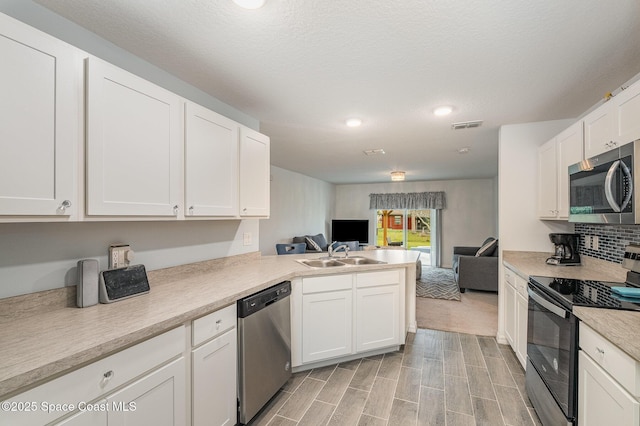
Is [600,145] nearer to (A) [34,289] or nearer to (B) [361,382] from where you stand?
(B) [361,382]

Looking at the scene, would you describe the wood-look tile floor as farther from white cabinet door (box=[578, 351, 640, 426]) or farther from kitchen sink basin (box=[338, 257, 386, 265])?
kitchen sink basin (box=[338, 257, 386, 265])

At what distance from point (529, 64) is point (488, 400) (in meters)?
2.38

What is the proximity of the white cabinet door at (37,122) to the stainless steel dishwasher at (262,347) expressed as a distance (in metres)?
1.09

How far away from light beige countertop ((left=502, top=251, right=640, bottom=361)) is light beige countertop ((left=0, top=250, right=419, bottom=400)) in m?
1.78

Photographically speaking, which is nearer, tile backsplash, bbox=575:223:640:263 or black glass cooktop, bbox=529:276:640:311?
black glass cooktop, bbox=529:276:640:311

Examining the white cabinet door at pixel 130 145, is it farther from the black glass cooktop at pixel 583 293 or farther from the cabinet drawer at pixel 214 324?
the black glass cooktop at pixel 583 293

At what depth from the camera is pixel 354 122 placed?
3035 millimetres

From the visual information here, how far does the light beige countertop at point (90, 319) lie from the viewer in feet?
3.02

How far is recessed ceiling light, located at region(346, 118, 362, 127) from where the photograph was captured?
2.97m

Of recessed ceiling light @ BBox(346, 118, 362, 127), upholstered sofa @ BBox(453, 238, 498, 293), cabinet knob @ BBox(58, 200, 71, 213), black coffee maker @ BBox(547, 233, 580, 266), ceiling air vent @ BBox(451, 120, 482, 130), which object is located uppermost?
recessed ceiling light @ BBox(346, 118, 362, 127)

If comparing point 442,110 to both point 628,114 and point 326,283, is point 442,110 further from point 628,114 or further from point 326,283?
point 326,283

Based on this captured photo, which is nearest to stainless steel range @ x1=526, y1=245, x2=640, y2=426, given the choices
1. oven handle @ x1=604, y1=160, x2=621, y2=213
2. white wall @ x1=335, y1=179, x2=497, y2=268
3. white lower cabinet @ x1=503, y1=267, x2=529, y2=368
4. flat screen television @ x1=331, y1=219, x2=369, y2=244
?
white lower cabinet @ x1=503, y1=267, x2=529, y2=368

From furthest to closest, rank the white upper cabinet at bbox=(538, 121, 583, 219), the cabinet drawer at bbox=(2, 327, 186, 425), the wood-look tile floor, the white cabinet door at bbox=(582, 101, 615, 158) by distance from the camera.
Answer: the white upper cabinet at bbox=(538, 121, 583, 219)
the wood-look tile floor
the white cabinet door at bbox=(582, 101, 615, 158)
the cabinet drawer at bbox=(2, 327, 186, 425)

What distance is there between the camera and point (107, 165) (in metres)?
1.39
